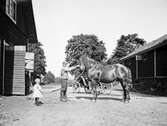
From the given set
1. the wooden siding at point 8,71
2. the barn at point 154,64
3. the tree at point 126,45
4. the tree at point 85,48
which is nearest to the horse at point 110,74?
the wooden siding at point 8,71

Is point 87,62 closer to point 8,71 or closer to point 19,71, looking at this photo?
point 19,71

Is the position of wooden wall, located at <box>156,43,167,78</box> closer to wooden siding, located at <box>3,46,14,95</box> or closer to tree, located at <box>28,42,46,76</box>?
wooden siding, located at <box>3,46,14,95</box>

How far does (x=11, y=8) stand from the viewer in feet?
42.9

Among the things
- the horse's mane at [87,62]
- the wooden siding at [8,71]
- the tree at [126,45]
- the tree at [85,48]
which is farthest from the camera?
the tree at [126,45]

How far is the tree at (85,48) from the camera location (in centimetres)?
4728

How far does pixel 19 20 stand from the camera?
14.5m

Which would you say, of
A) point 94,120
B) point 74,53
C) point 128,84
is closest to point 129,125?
point 94,120

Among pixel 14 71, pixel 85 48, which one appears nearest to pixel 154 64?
pixel 14 71

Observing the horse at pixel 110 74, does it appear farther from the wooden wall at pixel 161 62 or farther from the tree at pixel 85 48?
the tree at pixel 85 48

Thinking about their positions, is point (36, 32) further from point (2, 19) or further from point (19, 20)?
point (2, 19)

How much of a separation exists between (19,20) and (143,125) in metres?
12.6

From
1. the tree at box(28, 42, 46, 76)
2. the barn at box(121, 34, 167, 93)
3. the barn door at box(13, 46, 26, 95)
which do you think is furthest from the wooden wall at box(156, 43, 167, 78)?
the tree at box(28, 42, 46, 76)

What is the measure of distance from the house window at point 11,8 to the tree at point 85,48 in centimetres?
3272

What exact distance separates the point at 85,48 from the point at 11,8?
3548 cm
